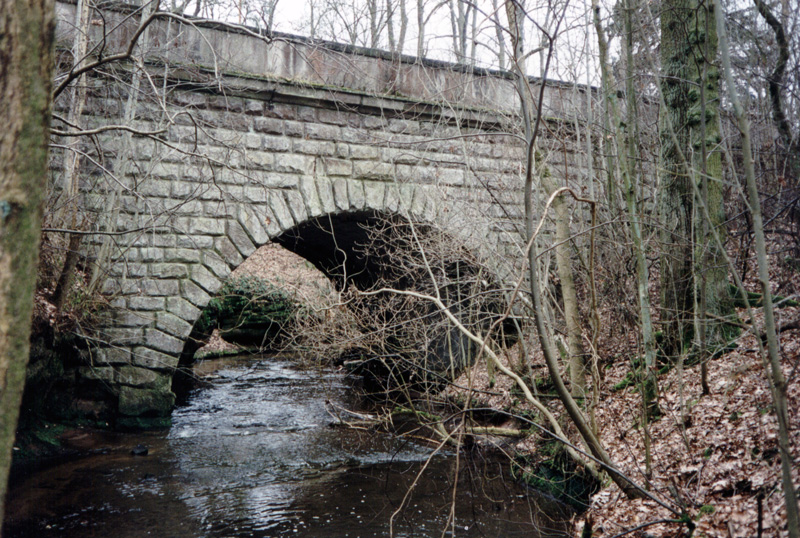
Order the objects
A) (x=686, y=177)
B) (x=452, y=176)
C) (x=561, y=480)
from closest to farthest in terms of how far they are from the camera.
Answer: (x=561, y=480) < (x=686, y=177) < (x=452, y=176)

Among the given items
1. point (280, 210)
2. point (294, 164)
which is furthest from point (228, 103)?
point (280, 210)

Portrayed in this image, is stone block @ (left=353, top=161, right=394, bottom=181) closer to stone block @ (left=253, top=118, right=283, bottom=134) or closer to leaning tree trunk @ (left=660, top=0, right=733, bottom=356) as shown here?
stone block @ (left=253, top=118, right=283, bottom=134)

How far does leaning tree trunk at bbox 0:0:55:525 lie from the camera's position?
166 centimetres

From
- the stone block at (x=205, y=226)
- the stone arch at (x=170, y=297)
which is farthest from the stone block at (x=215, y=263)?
the stone block at (x=205, y=226)

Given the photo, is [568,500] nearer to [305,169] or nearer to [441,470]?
[441,470]

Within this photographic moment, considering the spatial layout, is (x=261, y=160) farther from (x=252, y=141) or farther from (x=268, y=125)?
(x=268, y=125)

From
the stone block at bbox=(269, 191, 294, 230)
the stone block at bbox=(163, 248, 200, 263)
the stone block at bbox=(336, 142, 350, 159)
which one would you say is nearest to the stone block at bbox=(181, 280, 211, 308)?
the stone block at bbox=(163, 248, 200, 263)

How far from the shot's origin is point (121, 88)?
671cm

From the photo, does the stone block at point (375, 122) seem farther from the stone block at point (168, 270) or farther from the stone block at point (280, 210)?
the stone block at point (168, 270)

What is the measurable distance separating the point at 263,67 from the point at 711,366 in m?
5.65

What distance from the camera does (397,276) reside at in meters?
8.93

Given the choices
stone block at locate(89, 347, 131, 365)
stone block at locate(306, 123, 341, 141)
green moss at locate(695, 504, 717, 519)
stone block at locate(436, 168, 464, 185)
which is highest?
stone block at locate(306, 123, 341, 141)

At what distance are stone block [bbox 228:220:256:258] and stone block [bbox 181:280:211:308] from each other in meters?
0.61

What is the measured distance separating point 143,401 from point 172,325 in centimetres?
87
